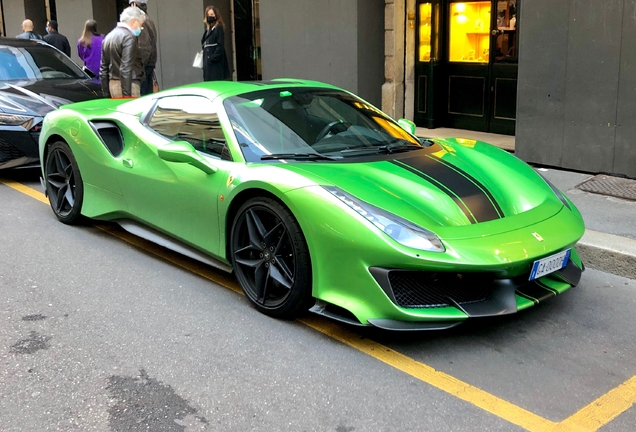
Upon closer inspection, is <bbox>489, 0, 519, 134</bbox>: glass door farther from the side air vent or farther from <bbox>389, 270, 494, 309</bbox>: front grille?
<bbox>389, 270, 494, 309</bbox>: front grille

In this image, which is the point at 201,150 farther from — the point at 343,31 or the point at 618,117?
the point at 343,31

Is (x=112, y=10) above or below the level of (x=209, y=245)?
above

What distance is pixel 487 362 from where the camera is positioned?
370 centimetres

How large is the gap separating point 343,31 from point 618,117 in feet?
14.4

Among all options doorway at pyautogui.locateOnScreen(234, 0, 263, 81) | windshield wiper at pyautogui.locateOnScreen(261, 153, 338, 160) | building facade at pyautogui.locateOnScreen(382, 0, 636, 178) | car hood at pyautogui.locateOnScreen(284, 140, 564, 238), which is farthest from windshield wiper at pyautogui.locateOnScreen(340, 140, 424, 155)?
doorway at pyautogui.locateOnScreen(234, 0, 263, 81)

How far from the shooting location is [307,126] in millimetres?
4773

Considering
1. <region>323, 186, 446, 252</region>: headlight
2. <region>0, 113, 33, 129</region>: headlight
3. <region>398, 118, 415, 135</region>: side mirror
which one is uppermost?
<region>398, 118, 415, 135</region>: side mirror

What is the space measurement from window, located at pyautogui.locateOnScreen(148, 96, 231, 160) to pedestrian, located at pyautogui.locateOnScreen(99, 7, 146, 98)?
3862 mm

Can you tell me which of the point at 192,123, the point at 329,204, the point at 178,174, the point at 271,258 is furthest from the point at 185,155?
the point at 329,204

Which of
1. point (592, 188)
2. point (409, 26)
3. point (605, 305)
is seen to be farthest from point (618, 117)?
point (409, 26)

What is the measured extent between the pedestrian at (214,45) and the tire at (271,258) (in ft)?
23.8

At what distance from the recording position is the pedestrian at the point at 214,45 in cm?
1107

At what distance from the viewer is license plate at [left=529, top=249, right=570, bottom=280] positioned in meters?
3.82

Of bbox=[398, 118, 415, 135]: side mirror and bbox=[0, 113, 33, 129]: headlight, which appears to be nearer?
bbox=[398, 118, 415, 135]: side mirror
